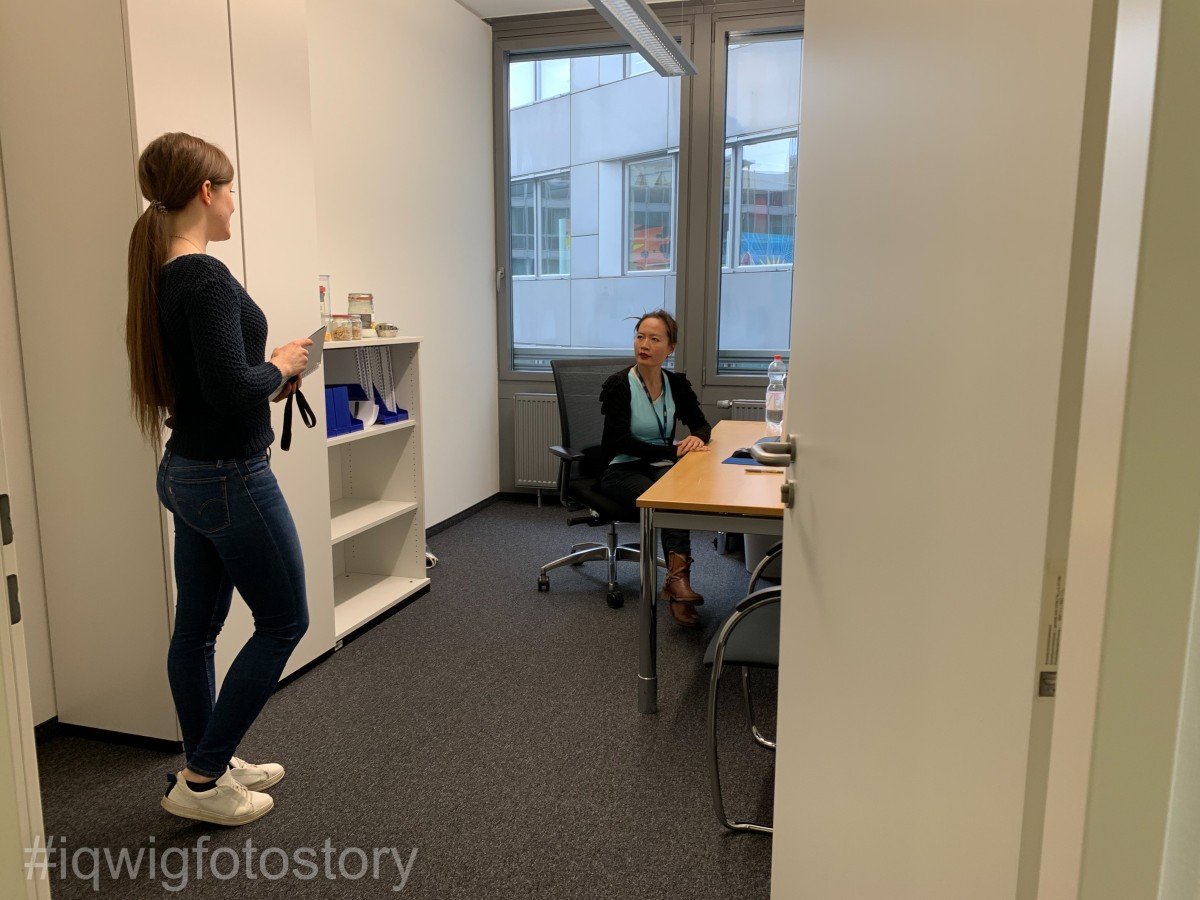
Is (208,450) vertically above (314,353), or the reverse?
(314,353)

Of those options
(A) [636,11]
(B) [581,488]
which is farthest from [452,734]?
(A) [636,11]

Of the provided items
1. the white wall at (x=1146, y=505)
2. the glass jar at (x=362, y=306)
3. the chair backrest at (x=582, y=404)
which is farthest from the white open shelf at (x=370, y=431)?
the white wall at (x=1146, y=505)

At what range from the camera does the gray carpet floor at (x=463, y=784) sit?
6.23 ft

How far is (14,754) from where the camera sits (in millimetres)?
807

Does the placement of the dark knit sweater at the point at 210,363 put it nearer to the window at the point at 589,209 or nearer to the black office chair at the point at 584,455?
the black office chair at the point at 584,455

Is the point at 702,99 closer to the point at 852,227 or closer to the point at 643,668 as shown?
the point at 643,668

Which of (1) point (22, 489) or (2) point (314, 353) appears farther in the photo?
(1) point (22, 489)

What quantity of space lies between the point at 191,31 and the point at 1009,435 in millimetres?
2578

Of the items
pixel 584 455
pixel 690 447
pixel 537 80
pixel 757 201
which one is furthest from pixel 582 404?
pixel 537 80

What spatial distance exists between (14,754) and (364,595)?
2843mm

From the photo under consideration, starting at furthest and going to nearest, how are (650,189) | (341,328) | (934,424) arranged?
(650,189) < (341,328) < (934,424)

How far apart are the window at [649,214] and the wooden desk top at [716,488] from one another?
232cm

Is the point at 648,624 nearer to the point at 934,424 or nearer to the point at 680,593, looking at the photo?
the point at 680,593

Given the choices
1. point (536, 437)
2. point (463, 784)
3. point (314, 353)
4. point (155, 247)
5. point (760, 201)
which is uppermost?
point (760, 201)
